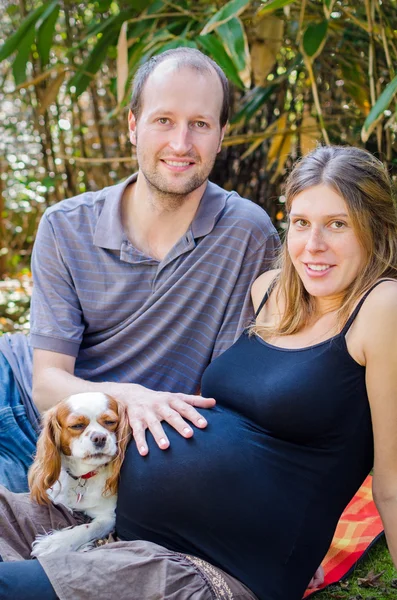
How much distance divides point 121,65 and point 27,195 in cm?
324

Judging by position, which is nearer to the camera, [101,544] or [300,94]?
[101,544]

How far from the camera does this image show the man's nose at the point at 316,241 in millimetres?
2475

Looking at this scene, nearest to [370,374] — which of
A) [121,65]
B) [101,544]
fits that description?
[101,544]

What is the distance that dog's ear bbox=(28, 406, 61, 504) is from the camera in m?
2.55

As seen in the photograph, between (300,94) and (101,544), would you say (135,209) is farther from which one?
(300,94)

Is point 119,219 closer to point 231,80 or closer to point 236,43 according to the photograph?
point 236,43

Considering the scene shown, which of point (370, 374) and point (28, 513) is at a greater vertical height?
point (370, 374)

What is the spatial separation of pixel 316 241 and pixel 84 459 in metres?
0.99

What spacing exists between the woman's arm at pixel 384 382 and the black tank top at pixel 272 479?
47mm

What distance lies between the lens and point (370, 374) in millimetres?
2332

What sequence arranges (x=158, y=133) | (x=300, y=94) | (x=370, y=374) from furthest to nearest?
(x=300, y=94)
(x=158, y=133)
(x=370, y=374)

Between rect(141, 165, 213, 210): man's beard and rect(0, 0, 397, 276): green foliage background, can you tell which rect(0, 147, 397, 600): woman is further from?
rect(0, 0, 397, 276): green foliage background

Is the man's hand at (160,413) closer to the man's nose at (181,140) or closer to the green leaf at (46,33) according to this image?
the man's nose at (181,140)

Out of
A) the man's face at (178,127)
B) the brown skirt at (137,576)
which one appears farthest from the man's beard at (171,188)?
the brown skirt at (137,576)
